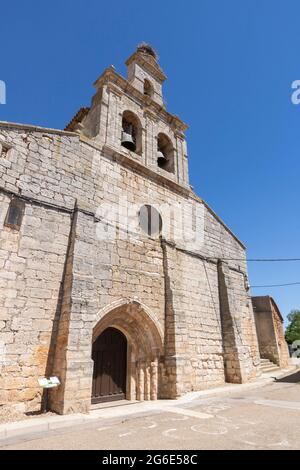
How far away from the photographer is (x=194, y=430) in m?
4.22

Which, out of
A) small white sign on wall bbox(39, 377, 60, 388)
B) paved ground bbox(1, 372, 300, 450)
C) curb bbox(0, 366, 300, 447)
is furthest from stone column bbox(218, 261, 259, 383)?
small white sign on wall bbox(39, 377, 60, 388)

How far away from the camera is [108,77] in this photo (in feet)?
29.8

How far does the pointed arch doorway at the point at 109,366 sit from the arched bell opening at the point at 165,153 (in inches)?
243

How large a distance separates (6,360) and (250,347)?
8460 mm

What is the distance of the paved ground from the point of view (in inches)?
141

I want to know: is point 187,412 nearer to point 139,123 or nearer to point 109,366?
point 109,366

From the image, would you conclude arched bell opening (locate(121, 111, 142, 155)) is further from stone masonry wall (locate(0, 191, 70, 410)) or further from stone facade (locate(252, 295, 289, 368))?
stone facade (locate(252, 295, 289, 368))

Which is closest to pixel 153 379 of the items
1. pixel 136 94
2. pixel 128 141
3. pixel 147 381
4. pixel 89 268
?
pixel 147 381

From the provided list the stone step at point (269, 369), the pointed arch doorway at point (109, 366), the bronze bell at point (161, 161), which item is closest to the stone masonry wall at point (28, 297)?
the pointed arch doorway at point (109, 366)

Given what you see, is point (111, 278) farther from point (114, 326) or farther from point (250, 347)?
point (250, 347)

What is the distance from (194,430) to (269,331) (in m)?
11.5

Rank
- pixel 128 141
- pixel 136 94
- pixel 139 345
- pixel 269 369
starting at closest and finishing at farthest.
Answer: pixel 139 345 → pixel 128 141 → pixel 136 94 → pixel 269 369
